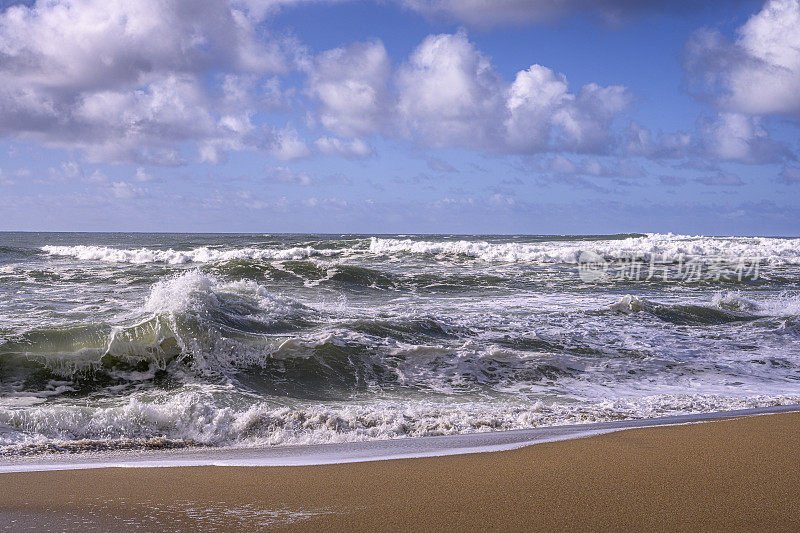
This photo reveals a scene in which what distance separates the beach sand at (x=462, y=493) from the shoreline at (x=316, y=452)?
21 cm

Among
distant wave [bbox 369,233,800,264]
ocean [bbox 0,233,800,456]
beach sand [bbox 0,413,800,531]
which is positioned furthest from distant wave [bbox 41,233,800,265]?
beach sand [bbox 0,413,800,531]

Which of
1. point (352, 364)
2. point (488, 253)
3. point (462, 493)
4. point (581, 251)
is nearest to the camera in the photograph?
point (462, 493)

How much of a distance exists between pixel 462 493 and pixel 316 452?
1494mm

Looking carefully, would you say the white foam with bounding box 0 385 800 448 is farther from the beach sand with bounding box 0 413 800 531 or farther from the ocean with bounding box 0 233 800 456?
the beach sand with bounding box 0 413 800 531

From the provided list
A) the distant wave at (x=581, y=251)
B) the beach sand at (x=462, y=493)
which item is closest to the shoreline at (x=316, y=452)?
the beach sand at (x=462, y=493)

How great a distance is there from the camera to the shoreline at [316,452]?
379 centimetres

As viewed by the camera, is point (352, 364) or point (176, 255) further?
point (176, 255)

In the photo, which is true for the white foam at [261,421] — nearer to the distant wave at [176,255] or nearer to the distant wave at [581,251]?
the distant wave at [581,251]

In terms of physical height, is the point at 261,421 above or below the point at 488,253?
below

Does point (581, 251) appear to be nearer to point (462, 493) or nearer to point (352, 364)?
point (352, 364)

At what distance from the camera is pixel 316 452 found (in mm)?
4156

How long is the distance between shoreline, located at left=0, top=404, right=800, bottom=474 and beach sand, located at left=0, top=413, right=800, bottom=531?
21cm

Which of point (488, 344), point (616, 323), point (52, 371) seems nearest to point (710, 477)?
point (488, 344)

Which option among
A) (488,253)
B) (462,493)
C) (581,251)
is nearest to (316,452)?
(462,493)
